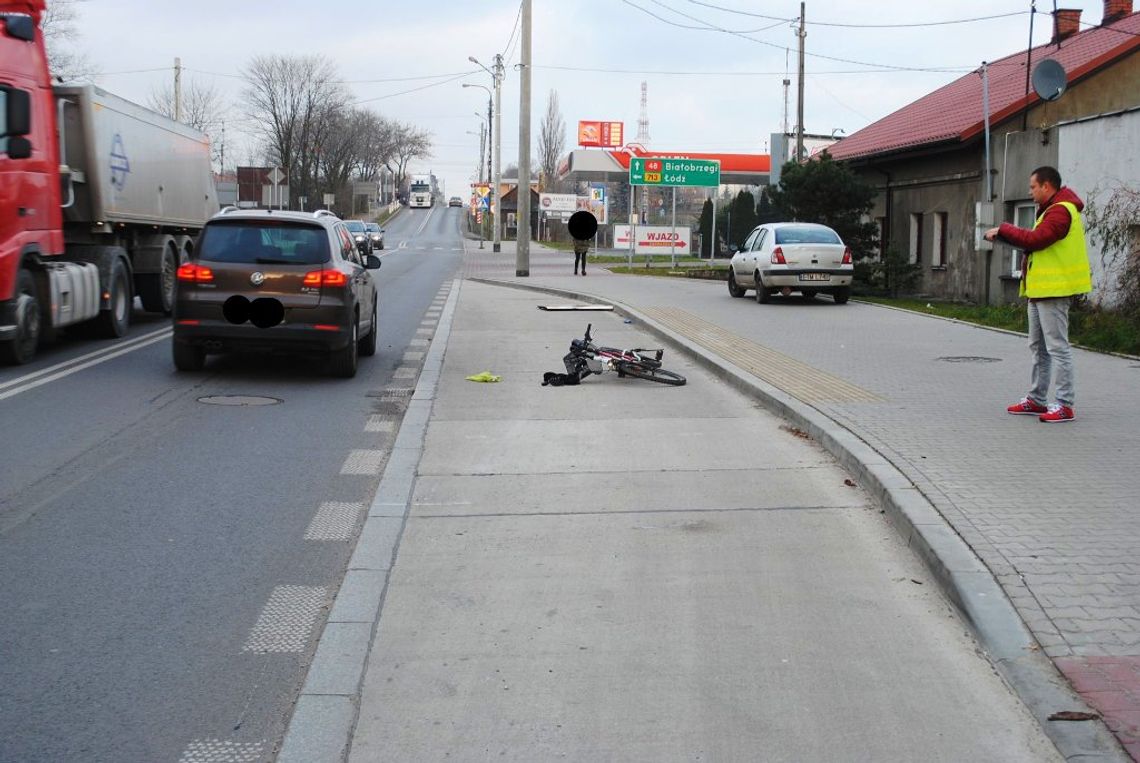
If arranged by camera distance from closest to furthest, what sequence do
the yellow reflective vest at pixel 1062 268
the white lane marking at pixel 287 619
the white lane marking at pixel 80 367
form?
the white lane marking at pixel 287 619
the yellow reflective vest at pixel 1062 268
the white lane marking at pixel 80 367

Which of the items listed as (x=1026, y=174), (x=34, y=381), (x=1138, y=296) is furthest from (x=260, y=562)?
(x=1026, y=174)

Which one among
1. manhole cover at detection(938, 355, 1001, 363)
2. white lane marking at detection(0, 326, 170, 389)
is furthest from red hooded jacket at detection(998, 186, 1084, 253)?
white lane marking at detection(0, 326, 170, 389)

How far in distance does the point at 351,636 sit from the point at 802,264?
62.8 ft

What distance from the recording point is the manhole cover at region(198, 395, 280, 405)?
11109 millimetres

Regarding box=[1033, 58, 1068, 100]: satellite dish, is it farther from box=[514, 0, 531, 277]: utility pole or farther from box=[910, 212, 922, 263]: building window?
box=[514, 0, 531, 277]: utility pole

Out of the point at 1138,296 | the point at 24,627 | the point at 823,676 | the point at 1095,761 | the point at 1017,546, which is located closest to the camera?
the point at 1095,761

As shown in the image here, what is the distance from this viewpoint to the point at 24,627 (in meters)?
5.10

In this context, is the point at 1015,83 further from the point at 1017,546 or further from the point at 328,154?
the point at 328,154

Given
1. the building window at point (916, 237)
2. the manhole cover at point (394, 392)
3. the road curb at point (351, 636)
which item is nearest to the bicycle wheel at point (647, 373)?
the manhole cover at point (394, 392)

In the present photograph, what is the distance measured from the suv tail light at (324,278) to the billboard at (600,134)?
104132mm

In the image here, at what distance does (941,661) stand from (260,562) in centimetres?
325

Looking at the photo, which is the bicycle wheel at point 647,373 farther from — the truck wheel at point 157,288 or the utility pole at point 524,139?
the utility pole at point 524,139

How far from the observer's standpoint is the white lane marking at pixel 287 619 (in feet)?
16.4

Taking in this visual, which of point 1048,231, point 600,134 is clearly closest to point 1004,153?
point 1048,231
